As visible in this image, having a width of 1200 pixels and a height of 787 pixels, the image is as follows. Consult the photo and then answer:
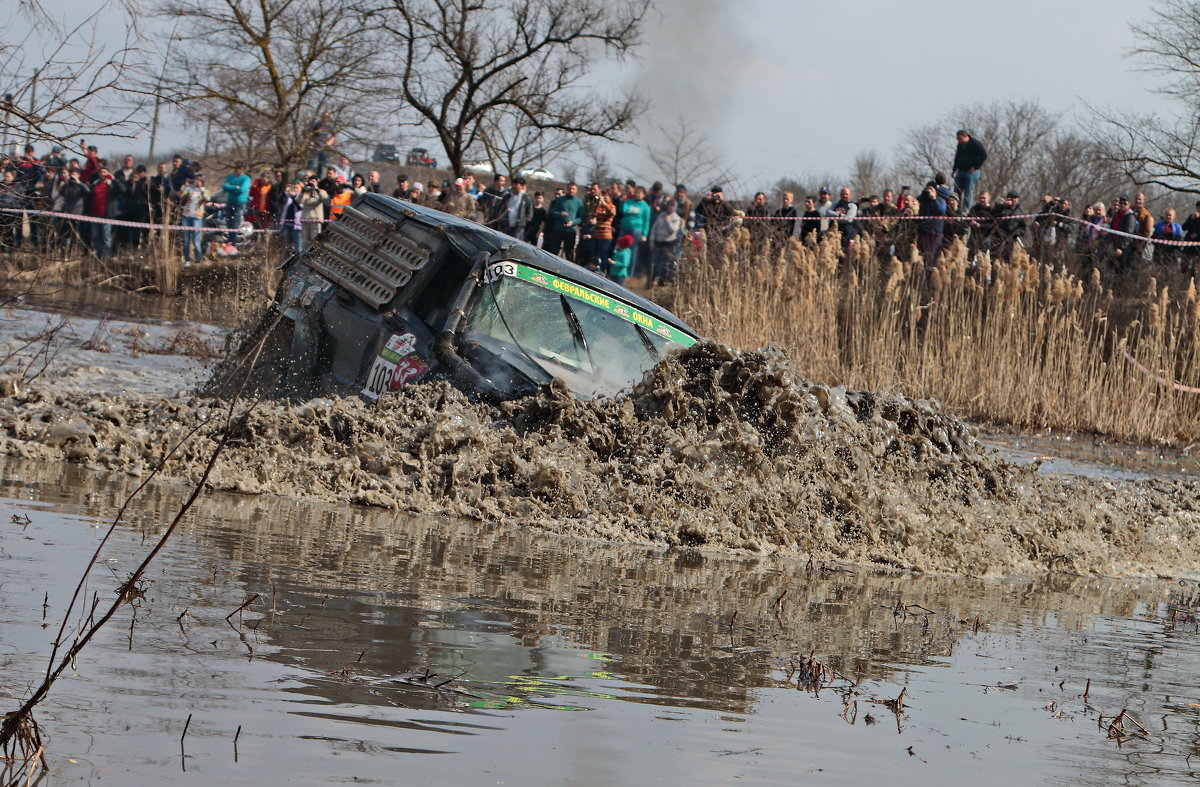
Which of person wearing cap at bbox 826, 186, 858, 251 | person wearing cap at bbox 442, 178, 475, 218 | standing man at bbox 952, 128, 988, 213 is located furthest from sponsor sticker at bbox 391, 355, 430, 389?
standing man at bbox 952, 128, 988, 213

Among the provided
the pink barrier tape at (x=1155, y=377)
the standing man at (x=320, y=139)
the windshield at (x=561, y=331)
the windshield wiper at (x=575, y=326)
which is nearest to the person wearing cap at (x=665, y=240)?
the standing man at (x=320, y=139)

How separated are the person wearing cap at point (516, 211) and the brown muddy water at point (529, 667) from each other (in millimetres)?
14603

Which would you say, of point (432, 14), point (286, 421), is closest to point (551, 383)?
point (286, 421)

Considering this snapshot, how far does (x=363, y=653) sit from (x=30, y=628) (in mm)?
1019

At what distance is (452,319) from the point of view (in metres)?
9.53

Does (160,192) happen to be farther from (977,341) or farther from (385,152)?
(977,341)

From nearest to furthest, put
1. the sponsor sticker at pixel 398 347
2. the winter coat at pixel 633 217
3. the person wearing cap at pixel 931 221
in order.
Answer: the sponsor sticker at pixel 398 347 → the person wearing cap at pixel 931 221 → the winter coat at pixel 633 217

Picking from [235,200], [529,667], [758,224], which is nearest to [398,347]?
[529,667]

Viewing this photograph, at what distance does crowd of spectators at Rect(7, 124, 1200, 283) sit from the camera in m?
20.0

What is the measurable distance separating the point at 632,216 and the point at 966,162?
5207 mm

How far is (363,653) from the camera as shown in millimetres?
4551

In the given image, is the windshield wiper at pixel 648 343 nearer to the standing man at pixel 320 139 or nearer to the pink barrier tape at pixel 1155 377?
the pink barrier tape at pixel 1155 377

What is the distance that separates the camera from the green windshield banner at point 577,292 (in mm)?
9859

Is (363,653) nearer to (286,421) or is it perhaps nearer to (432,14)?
(286,421)
